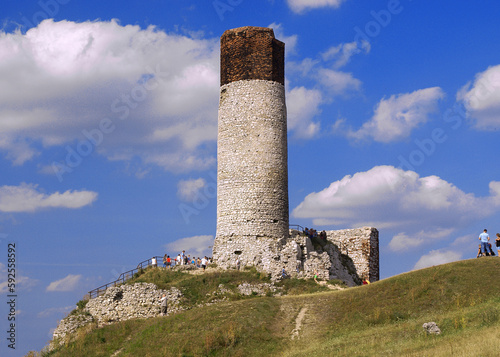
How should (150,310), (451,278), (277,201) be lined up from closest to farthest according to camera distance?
(451,278)
(150,310)
(277,201)

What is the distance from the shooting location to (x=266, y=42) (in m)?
41.9

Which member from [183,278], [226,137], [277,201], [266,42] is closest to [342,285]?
[277,201]

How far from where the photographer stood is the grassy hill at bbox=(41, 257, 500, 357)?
80.8 feet

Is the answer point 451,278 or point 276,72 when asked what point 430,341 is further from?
point 276,72

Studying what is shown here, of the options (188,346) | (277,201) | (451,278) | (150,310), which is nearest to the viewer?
(188,346)

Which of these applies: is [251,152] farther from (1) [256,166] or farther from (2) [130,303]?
(2) [130,303]

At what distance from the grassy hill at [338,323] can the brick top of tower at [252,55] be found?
1486cm

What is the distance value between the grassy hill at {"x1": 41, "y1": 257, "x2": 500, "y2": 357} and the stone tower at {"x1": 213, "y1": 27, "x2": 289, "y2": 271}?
5.83 meters

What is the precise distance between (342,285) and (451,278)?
26.1ft

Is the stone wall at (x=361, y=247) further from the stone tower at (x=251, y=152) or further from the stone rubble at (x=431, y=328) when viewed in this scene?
the stone rubble at (x=431, y=328)

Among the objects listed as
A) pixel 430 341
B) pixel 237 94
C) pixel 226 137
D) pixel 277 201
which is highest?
pixel 237 94

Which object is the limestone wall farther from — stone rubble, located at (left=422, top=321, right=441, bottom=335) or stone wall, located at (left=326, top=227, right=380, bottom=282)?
stone rubble, located at (left=422, top=321, right=441, bottom=335)

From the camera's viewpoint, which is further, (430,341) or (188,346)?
(188,346)

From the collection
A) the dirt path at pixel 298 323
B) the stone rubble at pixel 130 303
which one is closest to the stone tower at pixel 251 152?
the stone rubble at pixel 130 303
